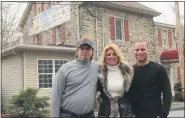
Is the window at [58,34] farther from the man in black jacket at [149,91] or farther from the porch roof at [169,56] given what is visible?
the man in black jacket at [149,91]

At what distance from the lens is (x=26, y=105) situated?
434 inches

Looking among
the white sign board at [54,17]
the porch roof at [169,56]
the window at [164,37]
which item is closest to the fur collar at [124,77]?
the white sign board at [54,17]

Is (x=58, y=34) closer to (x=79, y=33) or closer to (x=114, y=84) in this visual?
(x=79, y=33)

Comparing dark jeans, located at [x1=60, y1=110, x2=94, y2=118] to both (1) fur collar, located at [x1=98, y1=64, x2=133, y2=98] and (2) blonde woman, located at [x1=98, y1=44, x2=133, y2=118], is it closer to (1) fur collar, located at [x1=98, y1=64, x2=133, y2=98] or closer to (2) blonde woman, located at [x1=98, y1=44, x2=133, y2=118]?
(2) blonde woman, located at [x1=98, y1=44, x2=133, y2=118]

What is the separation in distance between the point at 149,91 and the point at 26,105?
8290 millimetres

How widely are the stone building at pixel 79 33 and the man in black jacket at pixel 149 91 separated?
27.0ft

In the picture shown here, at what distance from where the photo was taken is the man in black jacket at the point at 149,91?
3.45 metres

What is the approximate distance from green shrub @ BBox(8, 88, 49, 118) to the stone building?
2679 millimetres

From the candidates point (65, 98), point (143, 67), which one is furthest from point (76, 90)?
point (143, 67)

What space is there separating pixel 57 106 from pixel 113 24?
15.4 m

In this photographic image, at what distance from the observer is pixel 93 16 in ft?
56.1

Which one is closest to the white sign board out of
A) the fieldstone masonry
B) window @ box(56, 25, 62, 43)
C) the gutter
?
the gutter

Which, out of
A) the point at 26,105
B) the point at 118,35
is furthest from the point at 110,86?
the point at 118,35

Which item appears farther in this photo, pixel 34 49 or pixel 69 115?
pixel 34 49
